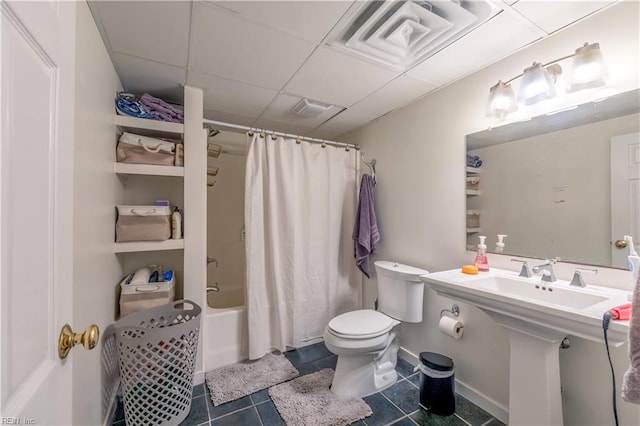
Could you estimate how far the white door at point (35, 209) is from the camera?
0.41 m

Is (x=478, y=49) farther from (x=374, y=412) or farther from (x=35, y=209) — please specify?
(x=374, y=412)

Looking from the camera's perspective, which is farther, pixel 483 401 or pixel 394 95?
pixel 394 95

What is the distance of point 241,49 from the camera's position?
56.0 inches

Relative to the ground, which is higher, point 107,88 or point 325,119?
point 325,119

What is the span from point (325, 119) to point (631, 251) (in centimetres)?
213

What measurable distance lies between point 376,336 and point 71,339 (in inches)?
59.3

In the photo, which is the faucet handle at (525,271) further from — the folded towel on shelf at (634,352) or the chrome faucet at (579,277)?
the folded towel on shelf at (634,352)

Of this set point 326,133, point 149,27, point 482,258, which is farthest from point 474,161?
point 149,27

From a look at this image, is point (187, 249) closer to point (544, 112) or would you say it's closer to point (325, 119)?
point (325, 119)

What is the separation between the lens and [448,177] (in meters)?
1.81

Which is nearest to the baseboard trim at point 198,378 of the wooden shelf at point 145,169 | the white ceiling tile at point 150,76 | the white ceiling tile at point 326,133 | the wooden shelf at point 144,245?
the wooden shelf at point 144,245

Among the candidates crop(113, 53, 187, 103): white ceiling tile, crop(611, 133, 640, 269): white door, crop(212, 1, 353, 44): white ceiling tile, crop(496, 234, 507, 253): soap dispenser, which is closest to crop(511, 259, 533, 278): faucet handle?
crop(496, 234, 507, 253): soap dispenser

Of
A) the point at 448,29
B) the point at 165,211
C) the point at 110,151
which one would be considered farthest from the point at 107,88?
the point at 448,29

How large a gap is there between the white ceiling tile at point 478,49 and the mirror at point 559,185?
0.40 m
